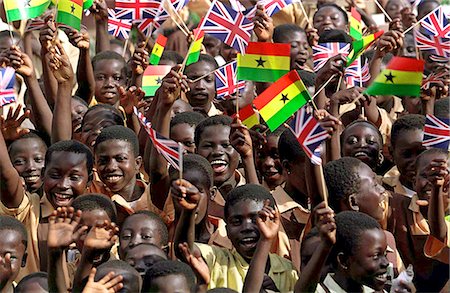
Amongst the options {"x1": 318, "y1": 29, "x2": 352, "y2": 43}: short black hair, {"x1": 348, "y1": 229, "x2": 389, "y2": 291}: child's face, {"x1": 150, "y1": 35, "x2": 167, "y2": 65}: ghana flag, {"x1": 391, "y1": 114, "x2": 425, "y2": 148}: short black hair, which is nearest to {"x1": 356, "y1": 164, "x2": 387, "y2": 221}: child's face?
{"x1": 348, "y1": 229, "x2": 389, "y2": 291}: child's face

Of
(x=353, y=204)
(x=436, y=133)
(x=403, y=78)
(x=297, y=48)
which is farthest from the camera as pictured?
(x=297, y=48)

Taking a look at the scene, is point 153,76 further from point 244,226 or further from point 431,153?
point 244,226

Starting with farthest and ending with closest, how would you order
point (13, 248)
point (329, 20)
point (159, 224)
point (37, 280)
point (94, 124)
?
point (329, 20)
point (94, 124)
point (159, 224)
point (13, 248)
point (37, 280)

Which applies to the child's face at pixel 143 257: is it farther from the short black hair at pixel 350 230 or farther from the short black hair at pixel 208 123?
the short black hair at pixel 208 123

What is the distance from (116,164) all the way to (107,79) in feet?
5.86

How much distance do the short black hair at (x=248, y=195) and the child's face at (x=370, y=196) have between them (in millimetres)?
501

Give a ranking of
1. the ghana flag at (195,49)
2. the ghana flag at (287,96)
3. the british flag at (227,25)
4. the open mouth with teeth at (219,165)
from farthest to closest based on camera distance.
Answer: the british flag at (227,25), the ghana flag at (195,49), the open mouth with teeth at (219,165), the ghana flag at (287,96)

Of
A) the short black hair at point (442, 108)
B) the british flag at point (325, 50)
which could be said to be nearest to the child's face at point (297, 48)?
the british flag at point (325, 50)

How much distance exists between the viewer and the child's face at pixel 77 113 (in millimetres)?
7527

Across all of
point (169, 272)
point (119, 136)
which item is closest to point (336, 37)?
point (119, 136)

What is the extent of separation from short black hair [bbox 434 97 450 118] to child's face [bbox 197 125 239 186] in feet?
4.73

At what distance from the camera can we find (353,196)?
6.09 meters

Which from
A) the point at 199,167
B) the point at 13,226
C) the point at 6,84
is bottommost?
the point at 13,226

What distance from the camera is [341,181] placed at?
612 centimetres
